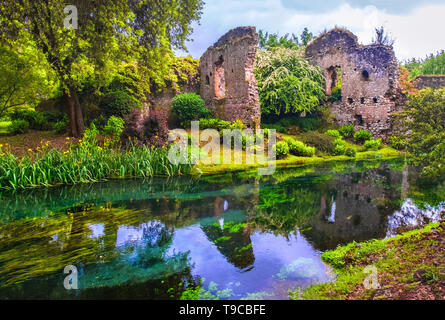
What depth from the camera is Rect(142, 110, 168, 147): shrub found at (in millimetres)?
13047

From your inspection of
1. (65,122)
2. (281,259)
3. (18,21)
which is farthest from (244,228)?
(65,122)

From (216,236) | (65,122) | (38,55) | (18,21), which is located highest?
(18,21)

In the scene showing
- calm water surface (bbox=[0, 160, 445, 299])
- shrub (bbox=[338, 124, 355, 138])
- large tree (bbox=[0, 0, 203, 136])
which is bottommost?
calm water surface (bbox=[0, 160, 445, 299])

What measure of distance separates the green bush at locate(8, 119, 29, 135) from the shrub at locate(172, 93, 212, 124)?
302 inches

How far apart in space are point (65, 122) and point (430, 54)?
3959 centimetres

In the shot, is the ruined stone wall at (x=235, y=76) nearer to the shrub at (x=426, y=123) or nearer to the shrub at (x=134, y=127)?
the shrub at (x=134, y=127)

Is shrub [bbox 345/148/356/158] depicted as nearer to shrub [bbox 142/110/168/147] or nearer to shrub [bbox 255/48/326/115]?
shrub [bbox 255/48/326/115]

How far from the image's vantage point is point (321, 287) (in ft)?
10.7

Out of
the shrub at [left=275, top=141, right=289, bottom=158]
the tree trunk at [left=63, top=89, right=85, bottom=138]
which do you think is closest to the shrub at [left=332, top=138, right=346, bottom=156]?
the shrub at [left=275, top=141, right=289, bottom=158]

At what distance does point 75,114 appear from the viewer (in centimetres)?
1330

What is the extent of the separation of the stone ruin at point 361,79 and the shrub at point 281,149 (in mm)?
8327

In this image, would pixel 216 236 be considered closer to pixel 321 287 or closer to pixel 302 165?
pixel 321 287

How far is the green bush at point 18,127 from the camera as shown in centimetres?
1420

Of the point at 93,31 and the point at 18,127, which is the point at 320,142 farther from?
the point at 18,127
